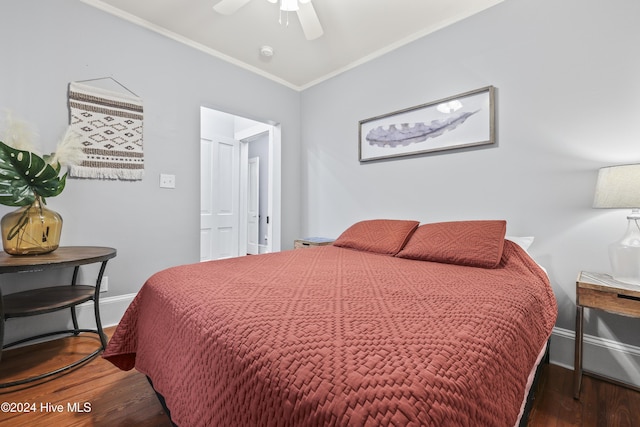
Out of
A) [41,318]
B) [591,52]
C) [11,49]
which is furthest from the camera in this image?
[41,318]

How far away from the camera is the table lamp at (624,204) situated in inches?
55.3

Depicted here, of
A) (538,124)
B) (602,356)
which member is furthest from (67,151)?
(602,356)

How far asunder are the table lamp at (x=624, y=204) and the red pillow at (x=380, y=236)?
3.56 ft

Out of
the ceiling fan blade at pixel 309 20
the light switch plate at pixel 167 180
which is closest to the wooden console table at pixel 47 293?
the light switch plate at pixel 167 180

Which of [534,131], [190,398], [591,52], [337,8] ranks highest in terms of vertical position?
[337,8]

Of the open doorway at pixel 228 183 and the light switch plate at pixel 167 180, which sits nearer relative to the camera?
the light switch plate at pixel 167 180

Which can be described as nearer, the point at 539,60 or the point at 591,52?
the point at 591,52

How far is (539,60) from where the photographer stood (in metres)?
1.96

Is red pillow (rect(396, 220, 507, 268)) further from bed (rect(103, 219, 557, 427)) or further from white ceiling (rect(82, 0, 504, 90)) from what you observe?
white ceiling (rect(82, 0, 504, 90))

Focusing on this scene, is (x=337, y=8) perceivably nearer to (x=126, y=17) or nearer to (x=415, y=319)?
(x=126, y=17)

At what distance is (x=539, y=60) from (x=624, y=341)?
5.96 feet

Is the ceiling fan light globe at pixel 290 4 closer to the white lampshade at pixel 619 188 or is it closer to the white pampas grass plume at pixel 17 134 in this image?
the white pampas grass plume at pixel 17 134

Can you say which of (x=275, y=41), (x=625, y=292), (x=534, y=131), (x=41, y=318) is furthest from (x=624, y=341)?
(x=41, y=318)

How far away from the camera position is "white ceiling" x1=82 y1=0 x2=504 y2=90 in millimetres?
2234
